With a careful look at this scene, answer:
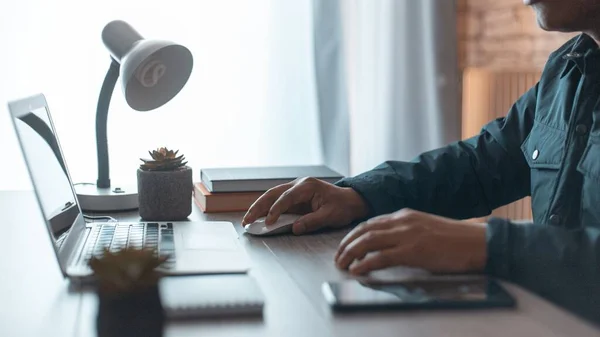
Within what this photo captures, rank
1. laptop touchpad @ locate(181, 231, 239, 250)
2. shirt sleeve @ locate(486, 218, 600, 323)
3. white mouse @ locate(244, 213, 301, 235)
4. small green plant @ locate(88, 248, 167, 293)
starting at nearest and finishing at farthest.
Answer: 1. small green plant @ locate(88, 248, 167, 293)
2. shirt sleeve @ locate(486, 218, 600, 323)
3. laptop touchpad @ locate(181, 231, 239, 250)
4. white mouse @ locate(244, 213, 301, 235)

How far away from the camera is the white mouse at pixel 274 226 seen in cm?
130

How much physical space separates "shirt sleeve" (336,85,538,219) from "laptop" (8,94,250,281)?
1.17 feet

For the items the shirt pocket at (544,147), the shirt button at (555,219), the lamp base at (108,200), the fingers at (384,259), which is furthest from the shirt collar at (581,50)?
the lamp base at (108,200)

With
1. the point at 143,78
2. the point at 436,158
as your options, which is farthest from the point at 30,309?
the point at 436,158

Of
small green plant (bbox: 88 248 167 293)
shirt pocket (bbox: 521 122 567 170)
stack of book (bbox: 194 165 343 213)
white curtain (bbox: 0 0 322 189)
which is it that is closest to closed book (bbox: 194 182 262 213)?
stack of book (bbox: 194 165 343 213)

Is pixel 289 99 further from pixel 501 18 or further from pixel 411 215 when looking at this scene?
pixel 411 215

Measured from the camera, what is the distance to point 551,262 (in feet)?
3.31

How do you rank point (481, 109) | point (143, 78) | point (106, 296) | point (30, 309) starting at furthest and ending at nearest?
point (481, 109) < point (143, 78) < point (30, 309) < point (106, 296)

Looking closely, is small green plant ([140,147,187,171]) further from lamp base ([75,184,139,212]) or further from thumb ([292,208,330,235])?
thumb ([292,208,330,235])

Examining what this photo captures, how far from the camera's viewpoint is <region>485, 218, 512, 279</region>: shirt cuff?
1.01m

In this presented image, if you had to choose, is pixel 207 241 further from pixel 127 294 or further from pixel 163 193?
pixel 127 294

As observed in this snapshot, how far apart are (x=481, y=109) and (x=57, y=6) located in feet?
4.82

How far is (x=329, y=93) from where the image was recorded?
9.14 feet

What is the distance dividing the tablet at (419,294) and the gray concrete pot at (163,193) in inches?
21.3
